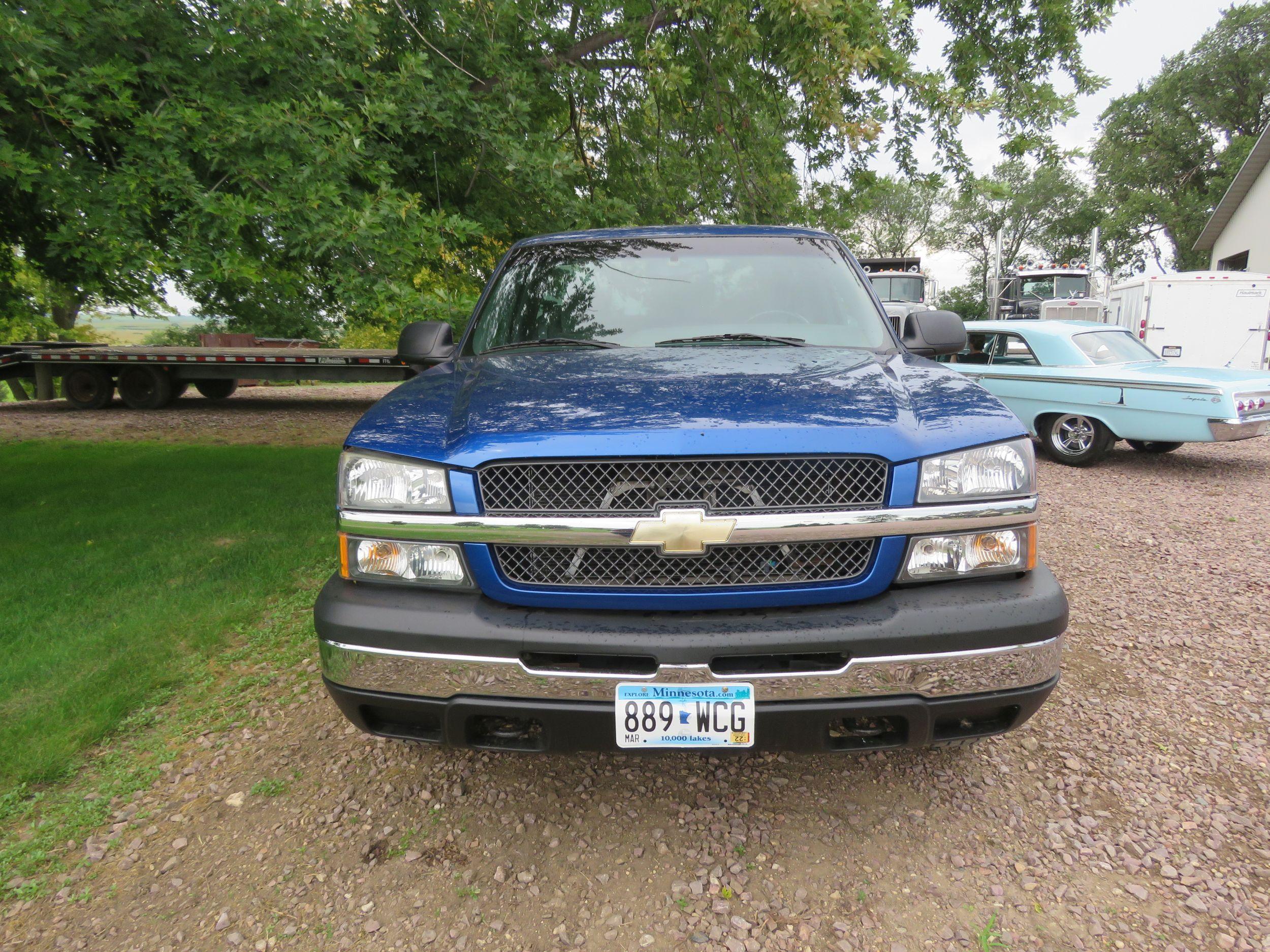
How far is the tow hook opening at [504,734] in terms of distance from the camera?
2113 mm

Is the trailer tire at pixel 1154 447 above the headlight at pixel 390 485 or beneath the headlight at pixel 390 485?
beneath

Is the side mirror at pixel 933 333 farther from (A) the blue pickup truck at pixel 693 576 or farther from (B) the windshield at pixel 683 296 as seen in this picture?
(A) the blue pickup truck at pixel 693 576

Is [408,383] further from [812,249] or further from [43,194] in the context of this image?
[43,194]

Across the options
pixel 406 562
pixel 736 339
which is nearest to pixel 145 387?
pixel 736 339

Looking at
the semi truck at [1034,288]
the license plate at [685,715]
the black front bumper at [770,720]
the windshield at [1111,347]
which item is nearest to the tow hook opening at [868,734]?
the black front bumper at [770,720]

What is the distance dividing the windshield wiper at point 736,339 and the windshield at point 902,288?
14863mm

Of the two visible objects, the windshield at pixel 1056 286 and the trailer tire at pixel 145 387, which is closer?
the trailer tire at pixel 145 387

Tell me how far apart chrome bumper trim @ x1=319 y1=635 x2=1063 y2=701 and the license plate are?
0.09 ft

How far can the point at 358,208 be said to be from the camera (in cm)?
473

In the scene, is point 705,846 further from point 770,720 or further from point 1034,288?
point 1034,288

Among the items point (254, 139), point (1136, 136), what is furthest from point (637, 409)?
point (1136, 136)

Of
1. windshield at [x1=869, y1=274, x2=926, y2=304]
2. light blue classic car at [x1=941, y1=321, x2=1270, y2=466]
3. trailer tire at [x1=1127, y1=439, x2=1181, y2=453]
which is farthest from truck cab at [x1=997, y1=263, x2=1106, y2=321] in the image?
light blue classic car at [x1=941, y1=321, x2=1270, y2=466]

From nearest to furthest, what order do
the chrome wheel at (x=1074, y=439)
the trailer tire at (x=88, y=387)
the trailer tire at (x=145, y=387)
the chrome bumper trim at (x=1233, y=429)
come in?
the chrome bumper trim at (x=1233, y=429), the chrome wheel at (x=1074, y=439), the trailer tire at (x=145, y=387), the trailer tire at (x=88, y=387)

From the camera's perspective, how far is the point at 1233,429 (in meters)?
7.38
